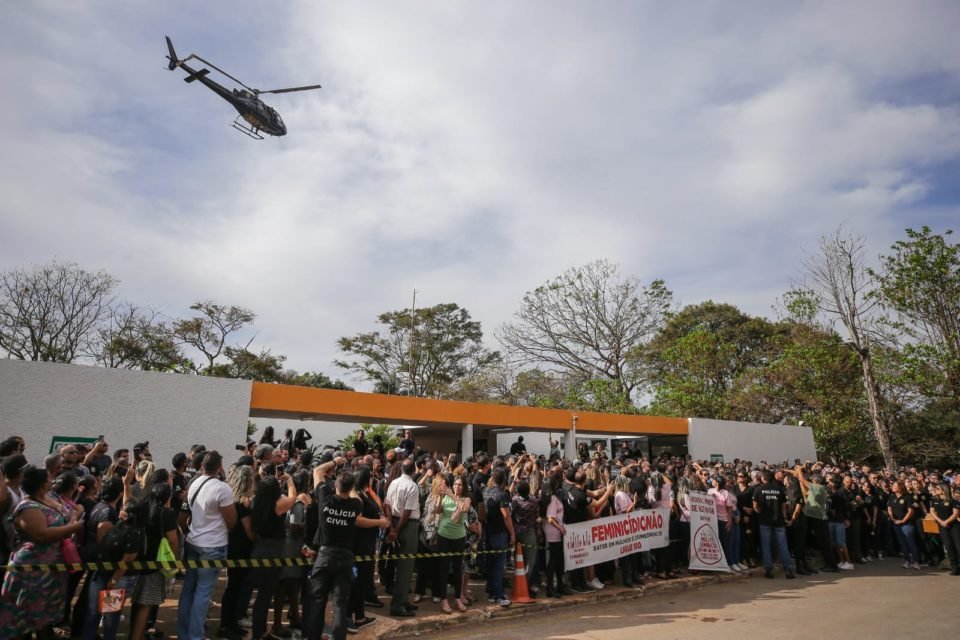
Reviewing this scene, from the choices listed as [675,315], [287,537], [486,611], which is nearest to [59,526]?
[287,537]

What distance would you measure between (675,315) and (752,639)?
3567 centimetres

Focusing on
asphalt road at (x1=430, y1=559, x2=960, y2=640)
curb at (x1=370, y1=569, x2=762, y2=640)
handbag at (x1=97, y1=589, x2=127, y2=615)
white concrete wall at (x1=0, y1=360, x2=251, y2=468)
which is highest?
white concrete wall at (x1=0, y1=360, x2=251, y2=468)

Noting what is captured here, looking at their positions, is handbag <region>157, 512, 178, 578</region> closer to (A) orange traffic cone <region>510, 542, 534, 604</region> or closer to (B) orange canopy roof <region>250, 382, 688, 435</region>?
(A) orange traffic cone <region>510, 542, 534, 604</region>

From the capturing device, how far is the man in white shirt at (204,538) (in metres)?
5.22

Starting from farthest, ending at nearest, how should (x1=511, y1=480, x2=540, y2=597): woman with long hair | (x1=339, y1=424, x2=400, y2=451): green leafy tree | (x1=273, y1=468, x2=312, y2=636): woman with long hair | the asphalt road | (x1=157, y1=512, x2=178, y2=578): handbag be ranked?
(x1=339, y1=424, x2=400, y2=451): green leafy tree → (x1=511, y1=480, x2=540, y2=597): woman with long hair → the asphalt road → (x1=273, y1=468, x2=312, y2=636): woman with long hair → (x1=157, y1=512, x2=178, y2=578): handbag

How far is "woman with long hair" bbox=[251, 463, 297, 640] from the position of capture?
560 cm

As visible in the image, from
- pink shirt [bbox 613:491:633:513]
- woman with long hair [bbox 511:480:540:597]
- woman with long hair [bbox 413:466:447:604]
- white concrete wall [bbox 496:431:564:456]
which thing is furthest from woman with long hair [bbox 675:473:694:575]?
white concrete wall [bbox 496:431:564:456]

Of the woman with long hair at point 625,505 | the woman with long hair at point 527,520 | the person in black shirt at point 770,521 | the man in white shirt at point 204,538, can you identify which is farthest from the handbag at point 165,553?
the person in black shirt at point 770,521

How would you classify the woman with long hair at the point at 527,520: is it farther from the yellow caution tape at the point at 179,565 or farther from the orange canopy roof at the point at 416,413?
the orange canopy roof at the point at 416,413

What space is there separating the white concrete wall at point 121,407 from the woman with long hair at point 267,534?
822 cm

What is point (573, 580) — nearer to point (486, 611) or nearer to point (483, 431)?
point (486, 611)

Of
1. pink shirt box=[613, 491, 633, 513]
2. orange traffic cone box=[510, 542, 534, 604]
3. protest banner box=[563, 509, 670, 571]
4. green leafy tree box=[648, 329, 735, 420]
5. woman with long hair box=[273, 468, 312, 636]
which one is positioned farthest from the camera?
green leafy tree box=[648, 329, 735, 420]

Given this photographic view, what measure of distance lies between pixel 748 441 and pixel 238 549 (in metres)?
24.7

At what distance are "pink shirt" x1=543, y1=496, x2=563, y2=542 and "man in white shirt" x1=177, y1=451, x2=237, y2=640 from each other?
4555mm
